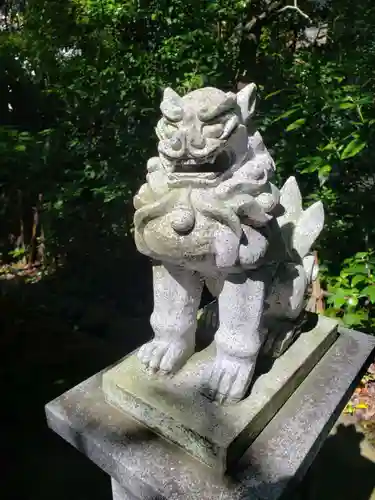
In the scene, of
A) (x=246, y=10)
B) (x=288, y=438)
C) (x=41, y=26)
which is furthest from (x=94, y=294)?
(x=288, y=438)

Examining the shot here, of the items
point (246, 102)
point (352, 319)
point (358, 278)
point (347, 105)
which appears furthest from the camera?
point (352, 319)

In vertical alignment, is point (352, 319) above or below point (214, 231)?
below

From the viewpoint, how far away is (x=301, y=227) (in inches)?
55.7

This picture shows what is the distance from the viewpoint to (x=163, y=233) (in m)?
1.05

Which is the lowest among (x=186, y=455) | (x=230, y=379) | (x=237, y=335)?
(x=186, y=455)

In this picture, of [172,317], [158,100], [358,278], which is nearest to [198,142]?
[172,317]

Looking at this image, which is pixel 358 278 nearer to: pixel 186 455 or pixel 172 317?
pixel 172 317

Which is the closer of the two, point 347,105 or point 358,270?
point 347,105

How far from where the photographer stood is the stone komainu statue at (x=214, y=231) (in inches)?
39.7

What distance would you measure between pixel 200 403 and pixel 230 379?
94 millimetres

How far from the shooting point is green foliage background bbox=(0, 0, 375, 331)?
229 cm

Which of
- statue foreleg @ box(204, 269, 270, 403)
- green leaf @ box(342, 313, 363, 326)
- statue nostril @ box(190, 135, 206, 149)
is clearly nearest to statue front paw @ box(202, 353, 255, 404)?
statue foreleg @ box(204, 269, 270, 403)

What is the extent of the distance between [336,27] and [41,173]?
1874 mm

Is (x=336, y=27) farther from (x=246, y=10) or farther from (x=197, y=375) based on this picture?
(x=197, y=375)
